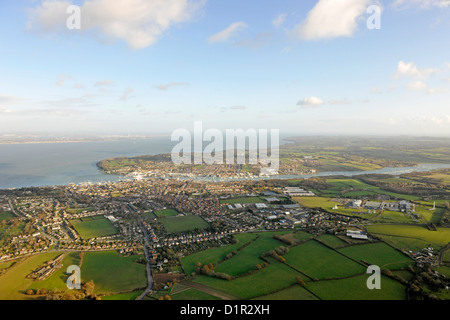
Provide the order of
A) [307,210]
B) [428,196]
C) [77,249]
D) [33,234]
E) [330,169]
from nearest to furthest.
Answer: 1. [77,249]
2. [33,234]
3. [307,210]
4. [428,196]
5. [330,169]

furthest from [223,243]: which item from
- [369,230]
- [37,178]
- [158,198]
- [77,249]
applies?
[37,178]

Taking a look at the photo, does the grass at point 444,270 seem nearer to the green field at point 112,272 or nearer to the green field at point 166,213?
the green field at point 112,272

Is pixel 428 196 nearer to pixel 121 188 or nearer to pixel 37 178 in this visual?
pixel 121 188

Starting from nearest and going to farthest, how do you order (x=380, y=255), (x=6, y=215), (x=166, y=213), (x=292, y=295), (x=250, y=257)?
(x=292, y=295) < (x=380, y=255) < (x=250, y=257) < (x=6, y=215) < (x=166, y=213)

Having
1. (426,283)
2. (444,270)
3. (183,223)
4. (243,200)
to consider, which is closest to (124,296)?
(183,223)

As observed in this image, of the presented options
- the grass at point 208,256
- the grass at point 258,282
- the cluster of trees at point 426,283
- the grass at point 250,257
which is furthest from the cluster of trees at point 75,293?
the cluster of trees at point 426,283

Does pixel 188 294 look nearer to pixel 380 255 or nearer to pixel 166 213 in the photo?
pixel 380 255
